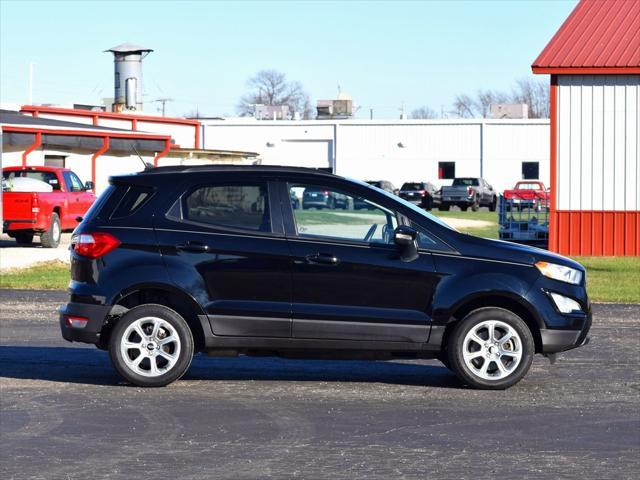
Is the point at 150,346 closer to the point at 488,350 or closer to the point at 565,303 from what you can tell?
the point at 488,350

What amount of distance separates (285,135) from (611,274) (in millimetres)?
58424

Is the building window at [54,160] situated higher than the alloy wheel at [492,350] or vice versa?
the building window at [54,160]

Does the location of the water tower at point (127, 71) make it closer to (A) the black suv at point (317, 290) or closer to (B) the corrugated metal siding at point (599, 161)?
(B) the corrugated metal siding at point (599, 161)

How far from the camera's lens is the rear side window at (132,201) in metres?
10.4

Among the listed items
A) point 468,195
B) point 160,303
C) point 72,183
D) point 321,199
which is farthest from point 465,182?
point 160,303

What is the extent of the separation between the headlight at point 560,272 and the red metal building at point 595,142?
16857 mm

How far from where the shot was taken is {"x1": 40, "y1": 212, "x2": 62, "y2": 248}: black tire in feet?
96.4

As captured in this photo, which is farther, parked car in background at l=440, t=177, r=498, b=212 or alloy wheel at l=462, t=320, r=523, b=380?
parked car in background at l=440, t=177, r=498, b=212

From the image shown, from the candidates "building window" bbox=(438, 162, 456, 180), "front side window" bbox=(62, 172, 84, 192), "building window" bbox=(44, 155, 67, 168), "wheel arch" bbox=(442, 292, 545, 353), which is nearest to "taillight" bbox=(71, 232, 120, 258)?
"wheel arch" bbox=(442, 292, 545, 353)

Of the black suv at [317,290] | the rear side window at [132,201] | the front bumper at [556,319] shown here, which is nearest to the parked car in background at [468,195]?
the front bumper at [556,319]

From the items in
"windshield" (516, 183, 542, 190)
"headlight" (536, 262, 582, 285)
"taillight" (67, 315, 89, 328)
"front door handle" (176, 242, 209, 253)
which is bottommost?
"taillight" (67, 315, 89, 328)

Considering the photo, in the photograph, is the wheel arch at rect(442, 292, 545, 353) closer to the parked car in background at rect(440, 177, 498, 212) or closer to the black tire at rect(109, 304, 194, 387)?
the black tire at rect(109, 304, 194, 387)

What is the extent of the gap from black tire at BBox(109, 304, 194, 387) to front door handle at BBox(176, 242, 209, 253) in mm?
515

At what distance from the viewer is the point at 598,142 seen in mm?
27125
